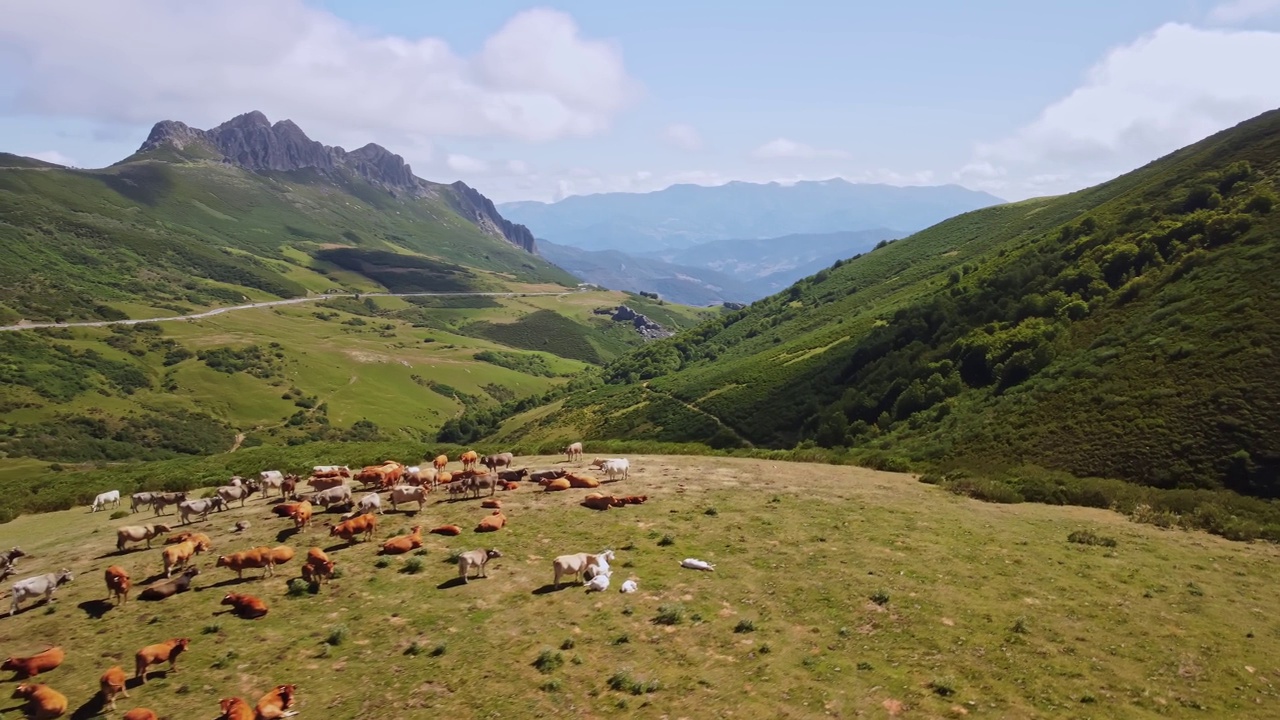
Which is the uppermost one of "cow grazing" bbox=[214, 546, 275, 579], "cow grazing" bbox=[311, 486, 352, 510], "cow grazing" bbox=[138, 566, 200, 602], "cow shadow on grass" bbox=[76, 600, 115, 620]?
"cow grazing" bbox=[311, 486, 352, 510]

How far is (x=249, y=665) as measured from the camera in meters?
15.6

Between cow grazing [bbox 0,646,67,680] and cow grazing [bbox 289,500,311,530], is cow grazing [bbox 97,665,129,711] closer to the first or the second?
cow grazing [bbox 0,646,67,680]

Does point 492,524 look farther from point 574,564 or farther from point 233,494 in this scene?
point 233,494

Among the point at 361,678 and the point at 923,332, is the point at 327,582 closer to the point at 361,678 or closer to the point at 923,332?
the point at 361,678

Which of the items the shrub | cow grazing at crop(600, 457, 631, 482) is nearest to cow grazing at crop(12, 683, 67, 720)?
the shrub

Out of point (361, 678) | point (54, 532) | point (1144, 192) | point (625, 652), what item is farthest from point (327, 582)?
point (1144, 192)

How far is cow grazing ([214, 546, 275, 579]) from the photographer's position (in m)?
20.6

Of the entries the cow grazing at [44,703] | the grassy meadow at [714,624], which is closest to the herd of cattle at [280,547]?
the cow grazing at [44,703]

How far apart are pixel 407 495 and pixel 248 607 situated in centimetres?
1046

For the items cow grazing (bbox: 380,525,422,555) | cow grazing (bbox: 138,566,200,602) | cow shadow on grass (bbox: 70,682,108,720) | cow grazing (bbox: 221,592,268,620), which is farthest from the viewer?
cow grazing (bbox: 380,525,422,555)

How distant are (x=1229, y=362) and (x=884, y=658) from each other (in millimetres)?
41981

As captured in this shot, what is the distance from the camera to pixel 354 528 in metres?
24.0

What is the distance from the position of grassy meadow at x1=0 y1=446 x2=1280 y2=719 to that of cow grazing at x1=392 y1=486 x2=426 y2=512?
733mm

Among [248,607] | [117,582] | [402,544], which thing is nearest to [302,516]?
[402,544]
